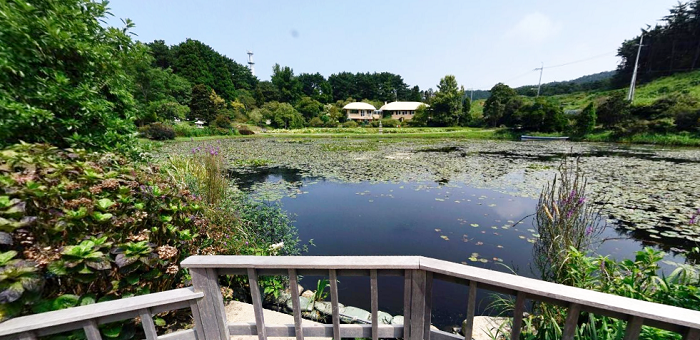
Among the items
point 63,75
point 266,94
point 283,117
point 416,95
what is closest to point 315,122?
point 283,117

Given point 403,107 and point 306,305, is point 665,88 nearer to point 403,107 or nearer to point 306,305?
point 403,107

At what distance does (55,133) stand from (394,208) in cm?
504

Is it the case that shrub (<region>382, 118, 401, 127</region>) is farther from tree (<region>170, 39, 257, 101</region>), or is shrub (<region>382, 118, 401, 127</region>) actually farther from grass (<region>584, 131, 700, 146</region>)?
tree (<region>170, 39, 257, 101</region>)

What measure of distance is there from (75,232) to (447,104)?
39156 mm

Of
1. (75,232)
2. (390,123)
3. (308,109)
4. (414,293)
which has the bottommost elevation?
(414,293)

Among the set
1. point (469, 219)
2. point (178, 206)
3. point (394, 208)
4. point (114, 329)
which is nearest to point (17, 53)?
point (178, 206)

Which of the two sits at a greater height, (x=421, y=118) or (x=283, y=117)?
(x=283, y=117)

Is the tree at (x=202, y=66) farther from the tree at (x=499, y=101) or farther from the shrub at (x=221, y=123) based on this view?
the tree at (x=499, y=101)

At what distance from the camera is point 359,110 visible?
1752 inches

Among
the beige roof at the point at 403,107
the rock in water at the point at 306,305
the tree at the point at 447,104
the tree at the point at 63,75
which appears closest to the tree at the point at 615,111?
the tree at the point at 447,104

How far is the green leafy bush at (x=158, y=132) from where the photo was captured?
64.8 feet

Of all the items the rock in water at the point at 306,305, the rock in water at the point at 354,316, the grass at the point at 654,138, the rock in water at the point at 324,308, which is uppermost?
the grass at the point at 654,138

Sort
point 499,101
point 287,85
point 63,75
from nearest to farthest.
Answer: point 63,75, point 499,101, point 287,85

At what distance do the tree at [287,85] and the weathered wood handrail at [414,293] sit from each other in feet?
162
